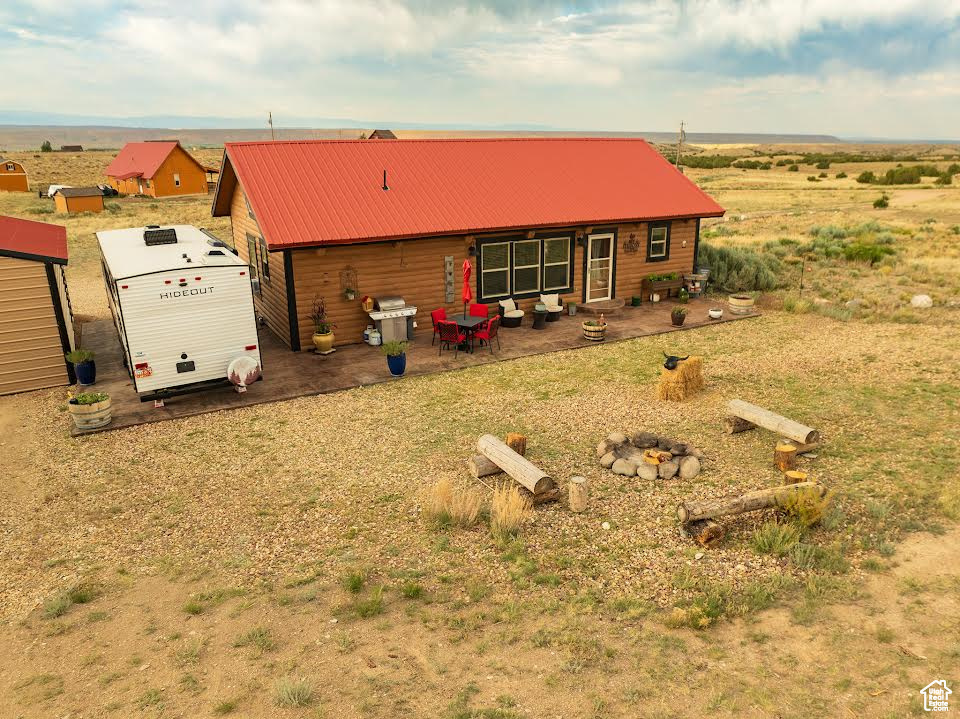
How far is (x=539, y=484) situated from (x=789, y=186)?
63364 millimetres

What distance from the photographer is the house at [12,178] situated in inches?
2158

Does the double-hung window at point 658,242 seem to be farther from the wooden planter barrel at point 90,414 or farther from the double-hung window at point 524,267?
the wooden planter barrel at point 90,414

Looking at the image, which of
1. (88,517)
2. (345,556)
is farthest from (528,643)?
(88,517)

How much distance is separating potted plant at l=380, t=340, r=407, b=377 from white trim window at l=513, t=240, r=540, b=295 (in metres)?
5.39

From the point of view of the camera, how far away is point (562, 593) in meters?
7.23

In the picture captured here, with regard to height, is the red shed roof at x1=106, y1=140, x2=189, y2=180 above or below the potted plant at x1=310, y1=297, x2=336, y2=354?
above

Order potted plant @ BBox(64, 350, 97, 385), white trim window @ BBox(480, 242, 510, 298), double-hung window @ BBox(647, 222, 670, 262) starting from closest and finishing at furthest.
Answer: potted plant @ BBox(64, 350, 97, 385)
white trim window @ BBox(480, 242, 510, 298)
double-hung window @ BBox(647, 222, 670, 262)

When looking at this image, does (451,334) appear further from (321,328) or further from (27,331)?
(27,331)

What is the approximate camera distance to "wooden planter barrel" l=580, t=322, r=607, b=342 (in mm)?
16812

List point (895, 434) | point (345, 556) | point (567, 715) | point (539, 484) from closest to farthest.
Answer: point (567, 715) → point (345, 556) → point (539, 484) → point (895, 434)

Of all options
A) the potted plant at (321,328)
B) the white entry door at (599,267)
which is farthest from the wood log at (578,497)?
the white entry door at (599,267)

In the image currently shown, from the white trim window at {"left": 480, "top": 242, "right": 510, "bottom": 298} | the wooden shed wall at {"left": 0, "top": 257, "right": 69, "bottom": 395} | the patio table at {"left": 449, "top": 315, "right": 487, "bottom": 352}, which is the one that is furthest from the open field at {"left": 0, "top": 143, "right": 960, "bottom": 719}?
the white trim window at {"left": 480, "top": 242, "right": 510, "bottom": 298}

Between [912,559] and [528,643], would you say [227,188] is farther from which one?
[912,559]

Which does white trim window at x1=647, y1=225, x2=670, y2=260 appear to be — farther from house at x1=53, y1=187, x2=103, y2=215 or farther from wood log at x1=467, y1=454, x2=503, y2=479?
house at x1=53, y1=187, x2=103, y2=215
